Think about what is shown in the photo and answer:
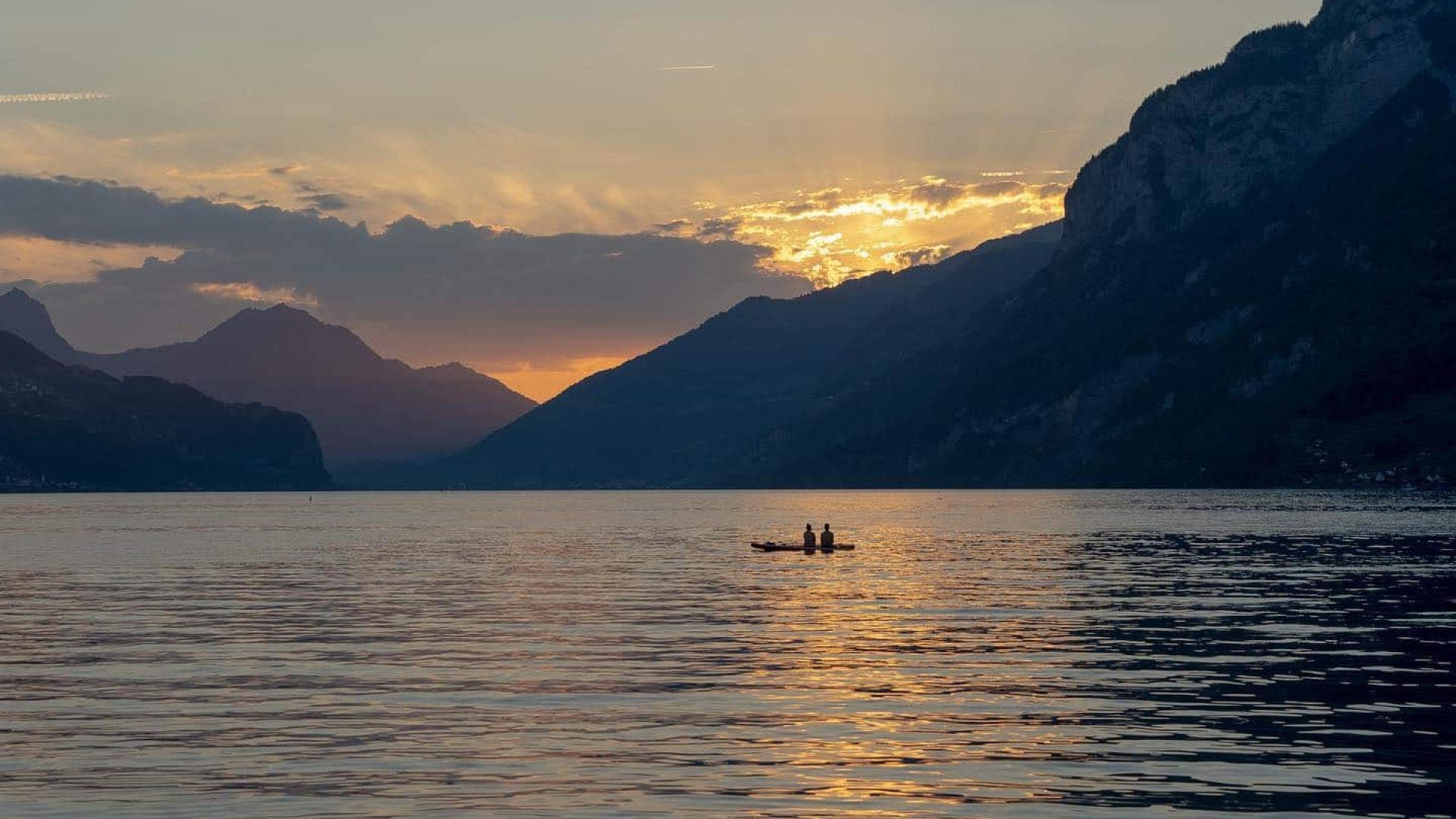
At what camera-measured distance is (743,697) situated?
48344 millimetres

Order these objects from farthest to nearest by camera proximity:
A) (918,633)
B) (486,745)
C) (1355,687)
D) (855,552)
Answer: (855,552) → (918,633) → (1355,687) → (486,745)

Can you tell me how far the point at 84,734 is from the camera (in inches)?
1651

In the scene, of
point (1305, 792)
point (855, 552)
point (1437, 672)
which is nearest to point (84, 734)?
point (1305, 792)

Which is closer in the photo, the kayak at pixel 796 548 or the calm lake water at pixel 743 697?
the calm lake water at pixel 743 697

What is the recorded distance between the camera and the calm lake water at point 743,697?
3394 centimetres

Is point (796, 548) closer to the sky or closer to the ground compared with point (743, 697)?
closer to the sky

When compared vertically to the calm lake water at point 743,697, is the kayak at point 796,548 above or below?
above

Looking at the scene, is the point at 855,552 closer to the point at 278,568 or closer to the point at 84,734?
the point at 278,568

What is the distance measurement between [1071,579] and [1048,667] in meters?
47.3

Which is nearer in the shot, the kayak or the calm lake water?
the calm lake water

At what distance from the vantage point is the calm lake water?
111 ft

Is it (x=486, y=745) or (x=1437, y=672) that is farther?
(x=1437, y=672)

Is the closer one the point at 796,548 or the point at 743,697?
the point at 743,697

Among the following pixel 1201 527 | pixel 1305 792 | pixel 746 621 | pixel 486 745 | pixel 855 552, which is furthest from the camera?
pixel 1201 527
